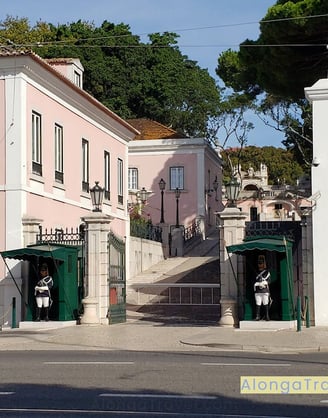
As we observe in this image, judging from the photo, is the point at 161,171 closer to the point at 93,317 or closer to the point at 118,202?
the point at 118,202

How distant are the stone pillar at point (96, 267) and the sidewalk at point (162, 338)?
661mm

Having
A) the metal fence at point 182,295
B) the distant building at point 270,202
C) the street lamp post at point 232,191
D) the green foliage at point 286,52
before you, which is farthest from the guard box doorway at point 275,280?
the distant building at point 270,202

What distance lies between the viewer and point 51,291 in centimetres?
2508

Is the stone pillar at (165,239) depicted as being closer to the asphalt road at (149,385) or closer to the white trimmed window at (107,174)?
the white trimmed window at (107,174)

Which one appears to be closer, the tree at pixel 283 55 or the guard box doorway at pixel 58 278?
the guard box doorway at pixel 58 278

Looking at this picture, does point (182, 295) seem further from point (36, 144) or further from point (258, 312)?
point (258, 312)

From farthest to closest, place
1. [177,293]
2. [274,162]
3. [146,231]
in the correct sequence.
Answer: [274,162] < [146,231] < [177,293]

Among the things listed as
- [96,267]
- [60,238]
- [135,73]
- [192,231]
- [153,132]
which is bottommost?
[96,267]

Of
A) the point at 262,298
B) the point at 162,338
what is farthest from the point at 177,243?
the point at 162,338

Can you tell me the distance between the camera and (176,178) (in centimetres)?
5209

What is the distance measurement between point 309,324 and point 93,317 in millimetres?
6116

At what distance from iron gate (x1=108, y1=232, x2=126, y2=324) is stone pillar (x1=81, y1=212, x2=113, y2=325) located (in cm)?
34

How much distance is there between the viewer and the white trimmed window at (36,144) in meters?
27.1

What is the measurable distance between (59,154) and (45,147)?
165 cm
